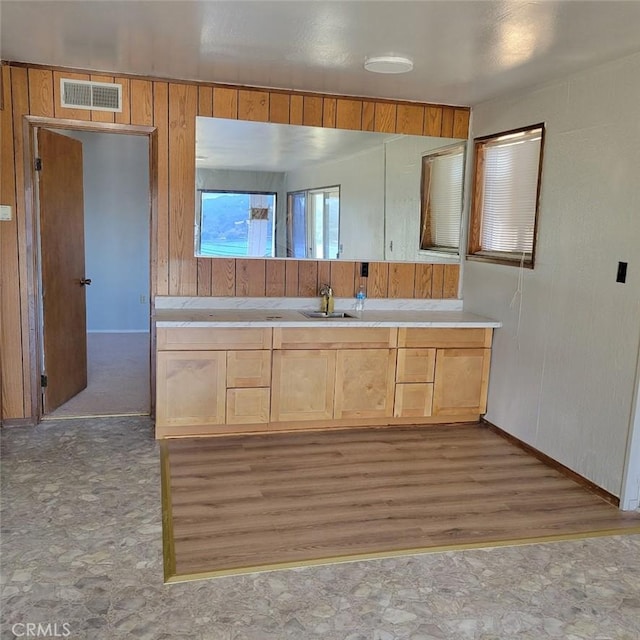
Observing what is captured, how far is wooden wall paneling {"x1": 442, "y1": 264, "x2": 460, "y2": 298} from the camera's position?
187 inches

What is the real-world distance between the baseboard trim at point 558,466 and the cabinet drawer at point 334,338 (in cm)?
95

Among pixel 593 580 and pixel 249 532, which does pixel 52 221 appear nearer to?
pixel 249 532

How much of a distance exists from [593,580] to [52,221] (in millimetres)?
3805

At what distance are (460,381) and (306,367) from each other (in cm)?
112

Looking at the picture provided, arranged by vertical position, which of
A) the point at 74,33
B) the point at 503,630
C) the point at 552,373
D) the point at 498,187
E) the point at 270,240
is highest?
the point at 74,33

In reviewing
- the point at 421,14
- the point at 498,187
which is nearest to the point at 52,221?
the point at 421,14

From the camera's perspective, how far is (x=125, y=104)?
3.92 meters

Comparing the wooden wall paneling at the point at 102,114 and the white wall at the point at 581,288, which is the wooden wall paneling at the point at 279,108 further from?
the white wall at the point at 581,288

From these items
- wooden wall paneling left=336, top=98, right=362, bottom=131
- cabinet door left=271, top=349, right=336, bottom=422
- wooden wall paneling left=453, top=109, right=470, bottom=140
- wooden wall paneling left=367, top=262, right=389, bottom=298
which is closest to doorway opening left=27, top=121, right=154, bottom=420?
cabinet door left=271, top=349, right=336, bottom=422

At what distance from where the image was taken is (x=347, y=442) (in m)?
3.99

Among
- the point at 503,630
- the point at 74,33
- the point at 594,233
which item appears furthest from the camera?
the point at 594,233

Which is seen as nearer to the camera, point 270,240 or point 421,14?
point 421,14

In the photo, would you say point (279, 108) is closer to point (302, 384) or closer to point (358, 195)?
point (358, 195)

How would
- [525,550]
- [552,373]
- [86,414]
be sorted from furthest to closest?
[86,414]
[552,373]
[525,550]
